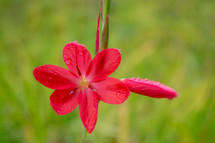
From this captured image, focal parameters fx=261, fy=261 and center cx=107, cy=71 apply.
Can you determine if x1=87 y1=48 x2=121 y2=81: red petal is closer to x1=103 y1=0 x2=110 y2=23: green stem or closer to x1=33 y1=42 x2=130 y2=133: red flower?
x1=33 y1=42 x2=130 y2=133: red flower

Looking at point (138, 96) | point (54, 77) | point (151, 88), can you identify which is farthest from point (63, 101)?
point (138, 96)

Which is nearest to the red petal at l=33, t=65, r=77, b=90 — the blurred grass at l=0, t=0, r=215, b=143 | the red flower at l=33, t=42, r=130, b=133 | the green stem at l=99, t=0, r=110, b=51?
the red flower at l=33, t=42, r=130, b=133

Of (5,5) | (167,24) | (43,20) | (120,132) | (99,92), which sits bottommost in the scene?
(120,132)

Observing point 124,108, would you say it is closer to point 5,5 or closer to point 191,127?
point 191,127

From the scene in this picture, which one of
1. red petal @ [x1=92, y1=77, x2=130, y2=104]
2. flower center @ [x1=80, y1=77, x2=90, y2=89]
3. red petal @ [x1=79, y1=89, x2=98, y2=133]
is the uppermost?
flower center @ [x1=80, y1=77, x2=90, y2=89]

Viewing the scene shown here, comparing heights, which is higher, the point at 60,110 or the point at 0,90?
the point at 0,90

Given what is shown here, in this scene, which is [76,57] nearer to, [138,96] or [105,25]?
[105,25]

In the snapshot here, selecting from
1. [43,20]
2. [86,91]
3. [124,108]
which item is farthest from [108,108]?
[43,20]

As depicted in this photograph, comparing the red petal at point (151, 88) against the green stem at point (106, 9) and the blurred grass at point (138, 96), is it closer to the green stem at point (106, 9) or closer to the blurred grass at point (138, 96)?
the green stem at point (106, 9)
